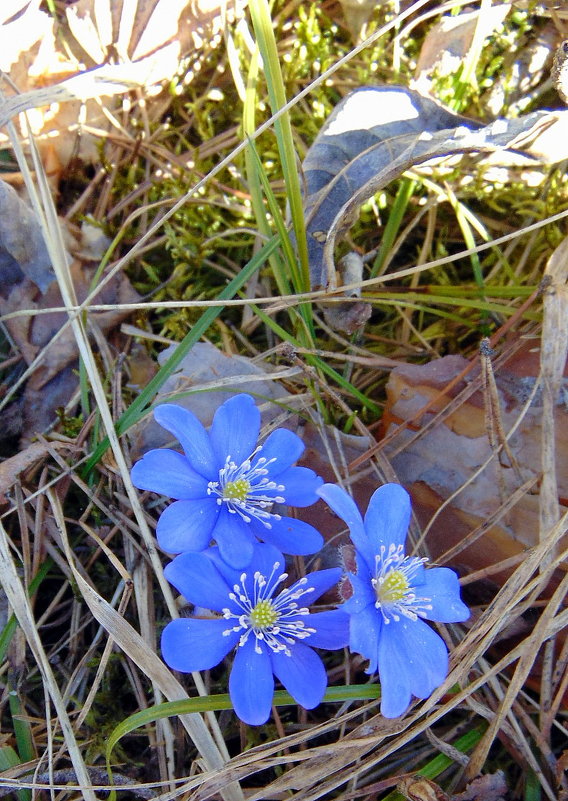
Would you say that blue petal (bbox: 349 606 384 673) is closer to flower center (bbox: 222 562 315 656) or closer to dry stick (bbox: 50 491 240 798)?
flower center (bbox: 222 562 315 656)

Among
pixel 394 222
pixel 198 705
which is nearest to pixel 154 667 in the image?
pixel 198 705

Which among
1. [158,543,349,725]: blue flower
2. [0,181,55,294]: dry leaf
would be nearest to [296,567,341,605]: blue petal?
[158,543,349,725]: blue flower

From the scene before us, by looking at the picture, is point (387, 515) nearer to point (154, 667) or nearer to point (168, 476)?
point (168, 476)

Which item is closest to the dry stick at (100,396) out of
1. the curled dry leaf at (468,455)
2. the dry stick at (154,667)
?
the dry stick at (154,667)

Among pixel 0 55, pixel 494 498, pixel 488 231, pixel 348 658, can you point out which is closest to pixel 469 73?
pixel 488 231

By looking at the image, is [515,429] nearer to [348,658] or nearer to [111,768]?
[348,658]

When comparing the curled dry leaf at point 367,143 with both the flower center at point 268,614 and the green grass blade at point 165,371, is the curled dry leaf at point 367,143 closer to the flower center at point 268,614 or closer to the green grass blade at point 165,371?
the green grass blade at point 165,371
